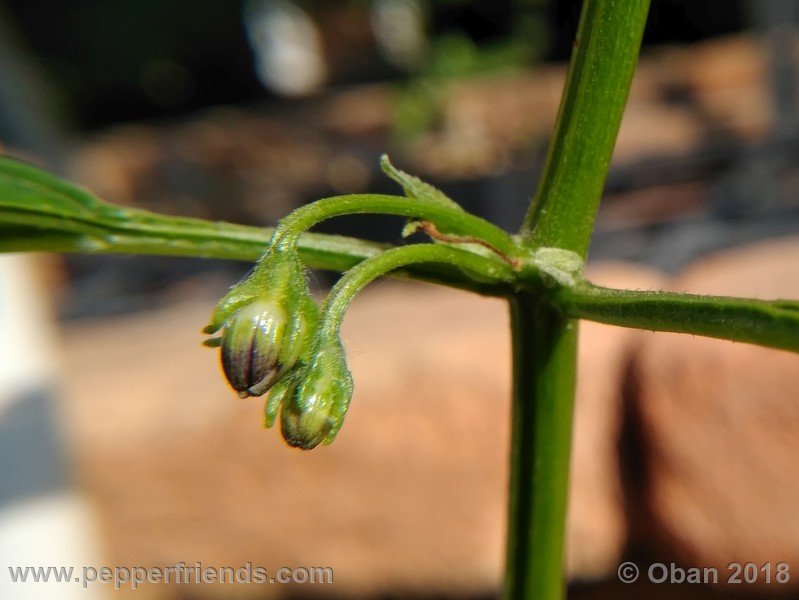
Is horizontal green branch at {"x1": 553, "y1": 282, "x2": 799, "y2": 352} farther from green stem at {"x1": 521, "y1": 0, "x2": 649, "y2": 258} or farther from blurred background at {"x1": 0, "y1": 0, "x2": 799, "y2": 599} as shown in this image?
blurred background at {"x1": 0, "y1": 0, "x2": 799, "y2": 599}

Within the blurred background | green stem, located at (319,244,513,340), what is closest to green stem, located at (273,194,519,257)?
green stem, located at (319,244,513,340)

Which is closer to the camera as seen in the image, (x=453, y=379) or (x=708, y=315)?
(x=708, y=315)

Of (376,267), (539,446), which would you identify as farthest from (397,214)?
(539,446)

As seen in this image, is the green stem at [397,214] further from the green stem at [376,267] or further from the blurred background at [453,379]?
the blurred background at [453,379]

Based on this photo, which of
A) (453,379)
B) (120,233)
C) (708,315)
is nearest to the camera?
(708,315)

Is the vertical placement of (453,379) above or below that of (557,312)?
above

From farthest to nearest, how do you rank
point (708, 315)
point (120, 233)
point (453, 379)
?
point (453, 379) → point (120, 233) → point (708, 315)

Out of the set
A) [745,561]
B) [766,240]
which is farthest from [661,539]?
[766,240]

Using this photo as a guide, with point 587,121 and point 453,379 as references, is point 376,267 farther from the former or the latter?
point 453,379

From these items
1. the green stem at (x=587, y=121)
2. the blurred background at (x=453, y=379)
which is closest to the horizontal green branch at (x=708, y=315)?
the green stem at (x=587, y=121)
